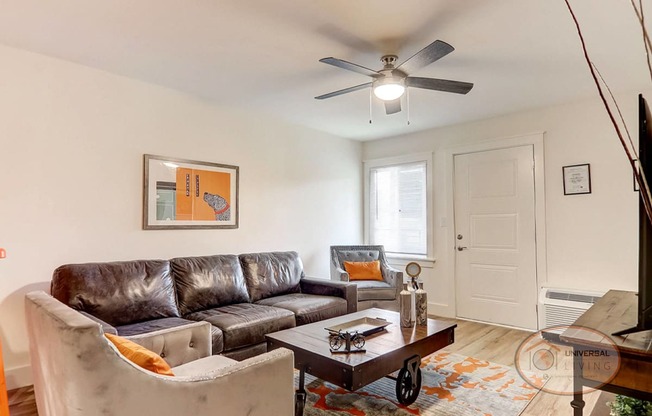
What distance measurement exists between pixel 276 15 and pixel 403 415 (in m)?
2.53

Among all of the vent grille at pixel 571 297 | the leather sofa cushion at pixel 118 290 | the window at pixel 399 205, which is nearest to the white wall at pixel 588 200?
the vent grille at pixel 571 297

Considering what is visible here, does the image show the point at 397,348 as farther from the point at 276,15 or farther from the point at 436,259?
the point at 436,259

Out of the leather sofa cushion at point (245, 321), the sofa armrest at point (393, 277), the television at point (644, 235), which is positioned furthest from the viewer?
the sofa armrest at point (393, 277)

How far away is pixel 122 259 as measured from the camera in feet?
10.3

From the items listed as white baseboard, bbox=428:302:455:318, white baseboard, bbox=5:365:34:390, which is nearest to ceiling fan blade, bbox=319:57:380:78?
white baseboard, bbox=5:365:34:390

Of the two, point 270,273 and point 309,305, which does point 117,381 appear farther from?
point 270,273

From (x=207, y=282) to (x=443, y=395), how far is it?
2050mm

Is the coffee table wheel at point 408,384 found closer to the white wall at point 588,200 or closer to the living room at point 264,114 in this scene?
the living room at point 264,114

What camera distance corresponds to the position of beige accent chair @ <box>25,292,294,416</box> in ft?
3.85

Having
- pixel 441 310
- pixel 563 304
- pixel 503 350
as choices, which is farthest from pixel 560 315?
pixel 441 310

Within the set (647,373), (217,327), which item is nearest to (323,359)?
(217,327)

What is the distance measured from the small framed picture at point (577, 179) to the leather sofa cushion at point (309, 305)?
258 centimetres

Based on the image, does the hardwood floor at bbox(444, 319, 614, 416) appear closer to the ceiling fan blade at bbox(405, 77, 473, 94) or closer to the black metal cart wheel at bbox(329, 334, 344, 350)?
the black metal cart wheel at bbox(329, 334, 344, 350)

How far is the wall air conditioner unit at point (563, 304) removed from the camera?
11.7ft
